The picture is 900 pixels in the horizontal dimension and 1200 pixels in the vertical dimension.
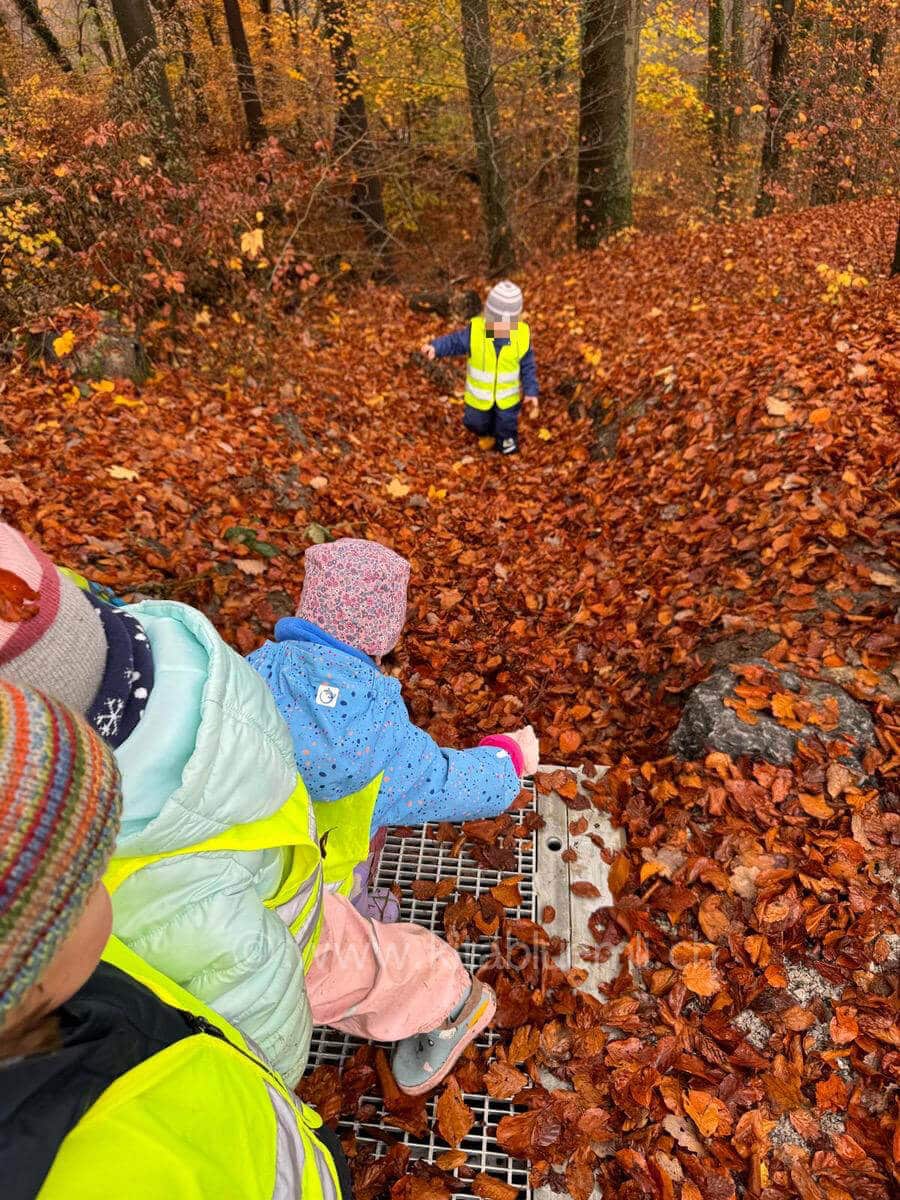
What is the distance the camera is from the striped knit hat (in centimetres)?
83

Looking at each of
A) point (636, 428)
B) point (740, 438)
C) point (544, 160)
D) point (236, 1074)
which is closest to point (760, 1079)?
point (236, 1074)

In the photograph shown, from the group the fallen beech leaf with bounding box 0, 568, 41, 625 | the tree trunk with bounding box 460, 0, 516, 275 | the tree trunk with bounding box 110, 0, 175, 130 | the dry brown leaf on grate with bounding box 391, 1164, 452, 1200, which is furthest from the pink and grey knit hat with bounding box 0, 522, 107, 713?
the tree trunk with bounding box 460, 0, 516, 275

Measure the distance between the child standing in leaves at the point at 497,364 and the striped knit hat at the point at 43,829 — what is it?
18.4 feet

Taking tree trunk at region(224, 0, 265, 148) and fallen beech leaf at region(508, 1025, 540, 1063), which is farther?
tree trunk at region(224, 0, 265, 148)

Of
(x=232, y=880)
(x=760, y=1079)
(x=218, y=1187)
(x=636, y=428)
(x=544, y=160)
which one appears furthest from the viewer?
(x=544, y=160)

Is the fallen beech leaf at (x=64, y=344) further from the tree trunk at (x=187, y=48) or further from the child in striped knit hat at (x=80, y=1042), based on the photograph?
the tree trunk at (x=187, y=48)

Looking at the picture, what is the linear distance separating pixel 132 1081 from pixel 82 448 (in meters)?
4.88

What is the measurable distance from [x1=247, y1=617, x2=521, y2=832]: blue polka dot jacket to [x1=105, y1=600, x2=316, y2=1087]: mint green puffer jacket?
31cm

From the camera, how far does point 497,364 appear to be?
606 cm

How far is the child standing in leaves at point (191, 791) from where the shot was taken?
130 cm

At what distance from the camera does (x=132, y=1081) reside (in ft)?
3.32

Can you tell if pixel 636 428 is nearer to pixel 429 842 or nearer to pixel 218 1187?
pixel 429 842

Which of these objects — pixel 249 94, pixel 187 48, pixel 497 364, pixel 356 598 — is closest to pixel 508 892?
pixel 356 598

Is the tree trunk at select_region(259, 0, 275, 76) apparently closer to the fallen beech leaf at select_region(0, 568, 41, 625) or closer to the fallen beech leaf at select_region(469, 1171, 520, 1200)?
the fallen beech leaf at select_region(0, 568, 41, 625)
